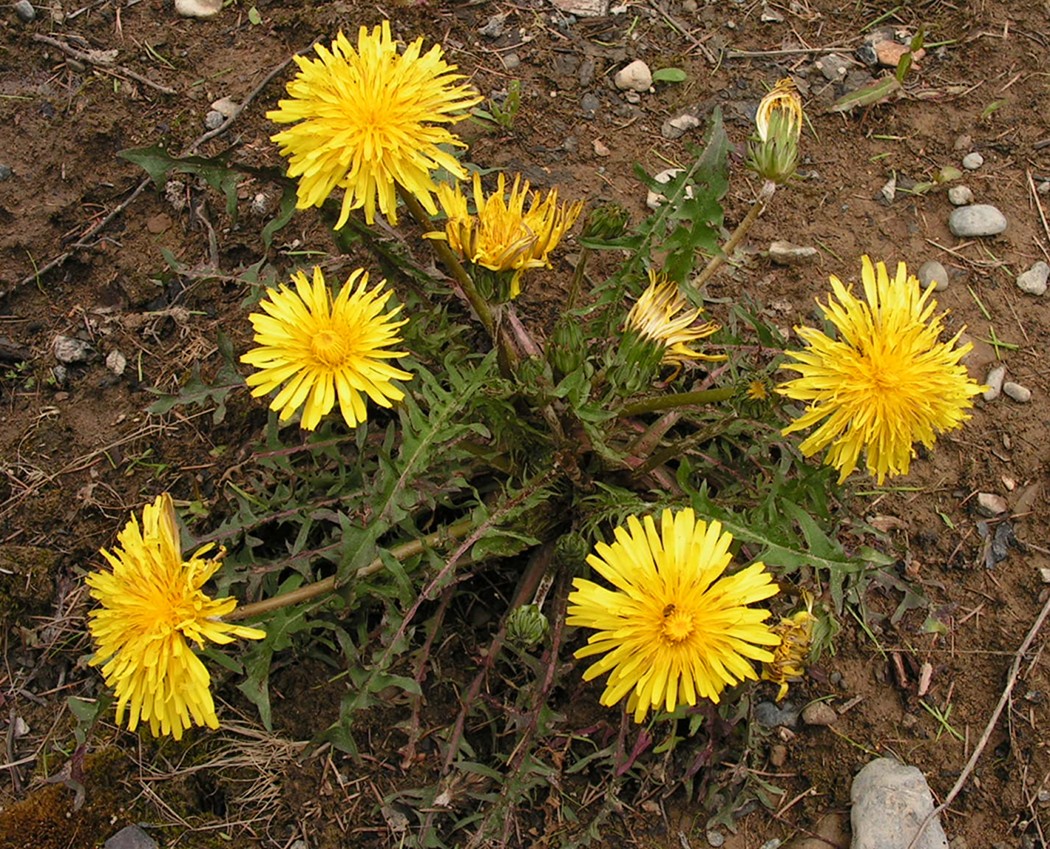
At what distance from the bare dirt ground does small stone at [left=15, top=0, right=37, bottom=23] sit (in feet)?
0.09

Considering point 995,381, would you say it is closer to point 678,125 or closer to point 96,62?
point 678,125

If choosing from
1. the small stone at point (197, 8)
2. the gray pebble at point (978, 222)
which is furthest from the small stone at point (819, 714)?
the small stone at point (197, 8)

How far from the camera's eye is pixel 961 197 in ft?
10.6

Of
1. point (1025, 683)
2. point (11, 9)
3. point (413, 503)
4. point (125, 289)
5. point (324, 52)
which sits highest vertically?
point (324, 52)

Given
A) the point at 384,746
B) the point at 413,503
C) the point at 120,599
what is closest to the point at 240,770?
the point at 384,746

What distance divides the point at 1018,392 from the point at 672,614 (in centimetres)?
171

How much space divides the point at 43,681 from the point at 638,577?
176cm

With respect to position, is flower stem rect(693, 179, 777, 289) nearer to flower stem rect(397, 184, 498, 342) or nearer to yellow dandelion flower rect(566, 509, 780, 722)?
flower stem rect(397, 184, 498, 342)

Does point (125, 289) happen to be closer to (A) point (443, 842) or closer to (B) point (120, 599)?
(B) point (120, 599)

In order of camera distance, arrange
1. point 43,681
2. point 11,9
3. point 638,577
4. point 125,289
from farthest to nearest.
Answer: point 11,9, point 125,289, point 43,681, point 638,577

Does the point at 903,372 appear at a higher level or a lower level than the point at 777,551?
higher

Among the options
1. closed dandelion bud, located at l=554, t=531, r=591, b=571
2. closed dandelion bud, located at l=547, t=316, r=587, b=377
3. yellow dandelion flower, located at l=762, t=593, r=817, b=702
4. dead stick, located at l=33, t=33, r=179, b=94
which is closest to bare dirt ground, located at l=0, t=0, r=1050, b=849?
dead stick, located at l=33, t=33, r=179, b=94

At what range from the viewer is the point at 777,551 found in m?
2.17

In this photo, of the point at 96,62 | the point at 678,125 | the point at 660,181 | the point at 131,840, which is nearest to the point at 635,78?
the point at 678,125
